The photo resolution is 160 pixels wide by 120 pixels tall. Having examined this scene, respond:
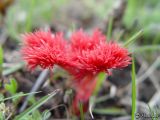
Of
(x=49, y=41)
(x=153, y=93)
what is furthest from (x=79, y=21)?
(x=49, y=41)

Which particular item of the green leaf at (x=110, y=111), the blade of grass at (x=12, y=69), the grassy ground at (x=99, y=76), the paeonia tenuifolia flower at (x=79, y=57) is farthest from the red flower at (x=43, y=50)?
the green leaf at (x=110, y=111)

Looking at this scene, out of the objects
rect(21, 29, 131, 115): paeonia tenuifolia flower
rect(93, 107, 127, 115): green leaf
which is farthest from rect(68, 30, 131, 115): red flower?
rect(93, 107, 127, 115): green leaf

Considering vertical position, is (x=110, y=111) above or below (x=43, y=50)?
below

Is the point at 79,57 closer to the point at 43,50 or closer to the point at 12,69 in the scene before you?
the point at 43,50

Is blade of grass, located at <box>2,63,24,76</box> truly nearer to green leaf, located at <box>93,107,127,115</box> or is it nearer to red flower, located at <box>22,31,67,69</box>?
red flower, located at <box>22,31,67,69</box>

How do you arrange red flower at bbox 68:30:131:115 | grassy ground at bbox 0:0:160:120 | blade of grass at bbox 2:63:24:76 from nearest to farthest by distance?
1. red flower at bbox 68:30:131:115
2. grassy ground at bbox 0:0:160:120
3. blade of grass at bbox 2:63:24:76

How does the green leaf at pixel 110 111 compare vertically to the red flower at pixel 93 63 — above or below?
below

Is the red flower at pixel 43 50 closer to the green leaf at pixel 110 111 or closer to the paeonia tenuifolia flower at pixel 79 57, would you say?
the paeonia tenuifolia flower at pixel 79 57

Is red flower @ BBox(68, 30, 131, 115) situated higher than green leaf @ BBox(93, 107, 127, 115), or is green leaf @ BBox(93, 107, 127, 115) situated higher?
red flower @ BBox(68, 30, 131, 115)

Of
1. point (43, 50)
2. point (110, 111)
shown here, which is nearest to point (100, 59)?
point (43, 50)
